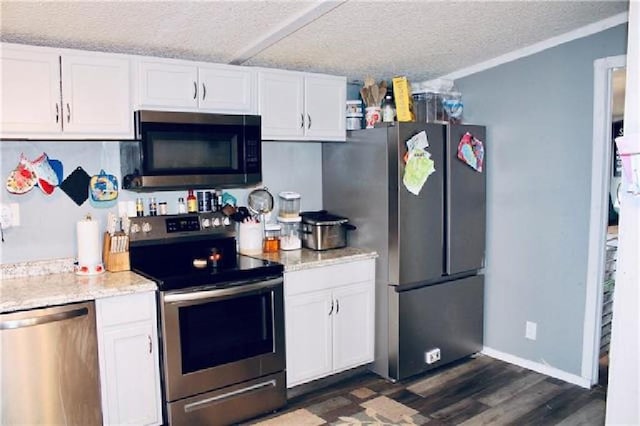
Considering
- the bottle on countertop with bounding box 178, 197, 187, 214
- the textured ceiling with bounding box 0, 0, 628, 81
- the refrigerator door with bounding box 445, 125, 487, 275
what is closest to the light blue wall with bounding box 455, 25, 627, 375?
the refrigerator door with bounding box 445, 125, 487, 275

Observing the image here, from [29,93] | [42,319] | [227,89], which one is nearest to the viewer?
[42,319]

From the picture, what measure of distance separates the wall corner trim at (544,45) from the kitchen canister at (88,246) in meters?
2.66

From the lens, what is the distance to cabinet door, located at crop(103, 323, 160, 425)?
7.82 ft

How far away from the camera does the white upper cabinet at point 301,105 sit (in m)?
3.08

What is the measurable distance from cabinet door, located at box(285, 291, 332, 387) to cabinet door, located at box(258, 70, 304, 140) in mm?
1019

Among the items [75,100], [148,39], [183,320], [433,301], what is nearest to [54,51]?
[75,100]

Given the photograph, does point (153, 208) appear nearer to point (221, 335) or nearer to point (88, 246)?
point (88, 246)

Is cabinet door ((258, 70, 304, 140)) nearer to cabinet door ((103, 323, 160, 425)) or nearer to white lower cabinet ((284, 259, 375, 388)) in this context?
white lower cabinet ((284, 259, 375, 388))

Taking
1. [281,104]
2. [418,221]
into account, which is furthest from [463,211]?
[281,104]

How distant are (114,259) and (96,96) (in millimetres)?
858

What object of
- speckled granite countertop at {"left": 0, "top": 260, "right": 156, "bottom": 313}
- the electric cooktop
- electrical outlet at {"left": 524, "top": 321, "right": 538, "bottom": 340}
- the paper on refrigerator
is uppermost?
the paper on refrigerator

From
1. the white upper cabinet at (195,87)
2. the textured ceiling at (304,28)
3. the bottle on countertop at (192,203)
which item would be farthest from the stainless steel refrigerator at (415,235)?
the bottle on countertop at (192,203)

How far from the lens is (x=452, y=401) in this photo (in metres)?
3.02

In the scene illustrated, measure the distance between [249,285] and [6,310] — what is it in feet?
3.63
